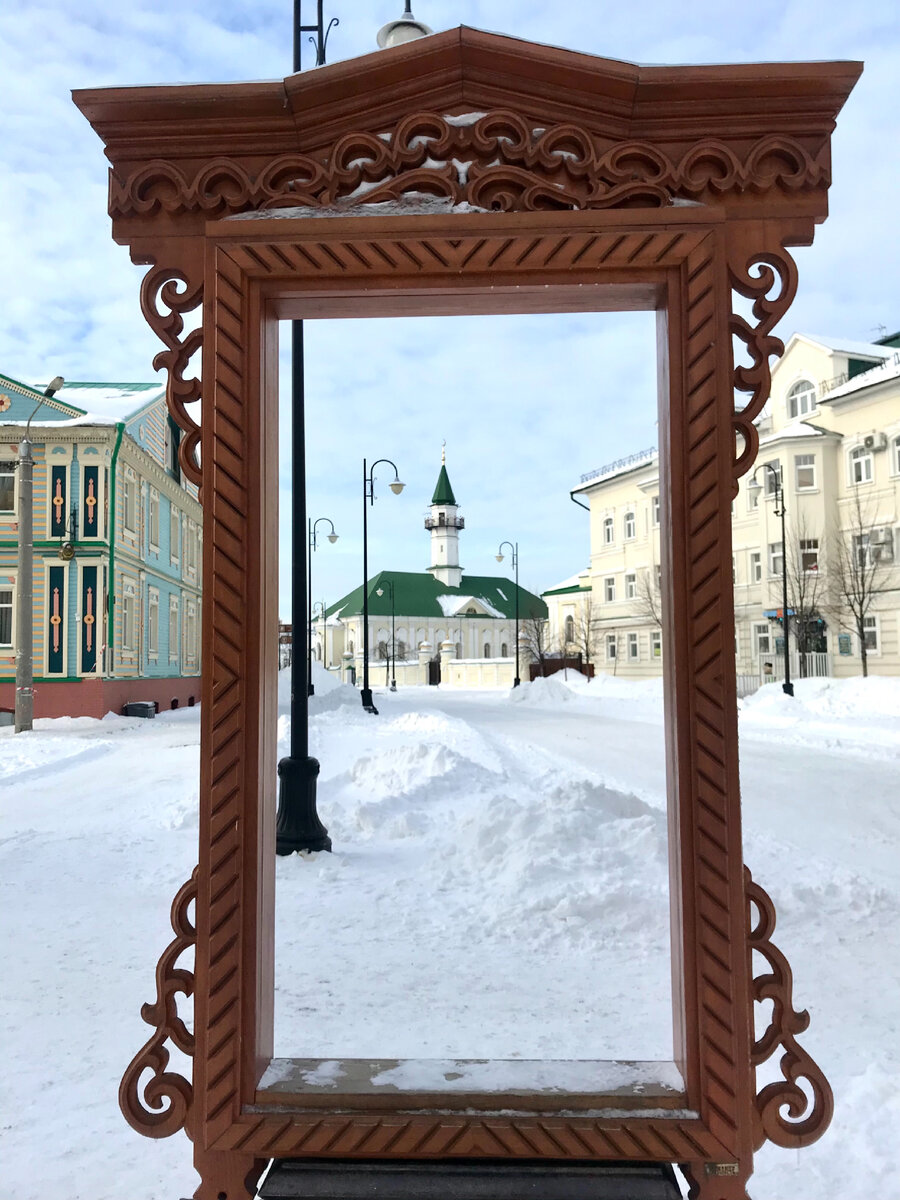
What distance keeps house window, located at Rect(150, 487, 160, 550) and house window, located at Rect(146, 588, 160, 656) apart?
1378 millimetres

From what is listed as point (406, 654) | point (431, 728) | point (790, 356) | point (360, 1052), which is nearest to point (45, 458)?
point (431, 728)

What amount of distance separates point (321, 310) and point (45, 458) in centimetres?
2078

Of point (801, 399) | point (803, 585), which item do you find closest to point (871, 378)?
point (801, 399)

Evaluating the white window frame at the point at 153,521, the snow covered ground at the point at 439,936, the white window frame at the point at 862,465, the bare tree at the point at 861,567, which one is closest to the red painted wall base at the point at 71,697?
the white window frame at the point at 153,521

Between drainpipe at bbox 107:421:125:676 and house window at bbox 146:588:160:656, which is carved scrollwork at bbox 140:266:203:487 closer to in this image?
drainpipe at bbox 107:421:125:676

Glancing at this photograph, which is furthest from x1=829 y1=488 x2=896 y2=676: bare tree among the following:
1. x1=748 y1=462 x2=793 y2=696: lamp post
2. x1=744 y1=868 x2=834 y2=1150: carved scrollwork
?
x1=744 y1=868 x2=834 y2=1150: carved scrollwork

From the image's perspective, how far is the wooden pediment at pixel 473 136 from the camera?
2168 mm

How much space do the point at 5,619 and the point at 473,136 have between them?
69.2 ft

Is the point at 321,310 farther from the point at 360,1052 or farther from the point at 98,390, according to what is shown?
the point at 98,390

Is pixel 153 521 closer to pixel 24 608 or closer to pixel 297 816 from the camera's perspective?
pixel 24 608

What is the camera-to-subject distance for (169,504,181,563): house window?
2765cm

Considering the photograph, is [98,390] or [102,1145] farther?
[98,390]

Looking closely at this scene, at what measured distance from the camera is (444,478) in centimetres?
7319

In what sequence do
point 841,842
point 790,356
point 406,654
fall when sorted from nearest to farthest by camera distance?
point 841,842, point 790,356, point 406,654
